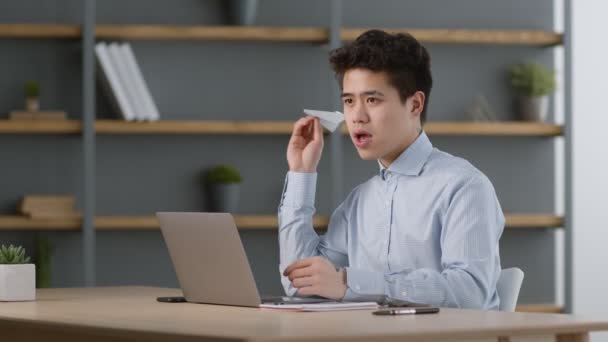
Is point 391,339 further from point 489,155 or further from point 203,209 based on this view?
point 489,155

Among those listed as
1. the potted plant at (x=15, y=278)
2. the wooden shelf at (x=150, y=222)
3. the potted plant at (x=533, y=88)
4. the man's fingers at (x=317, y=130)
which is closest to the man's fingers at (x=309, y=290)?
the man's fingers at (x=317, y=130)

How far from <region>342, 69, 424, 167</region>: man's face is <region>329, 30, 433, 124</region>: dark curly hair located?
16 millimetres

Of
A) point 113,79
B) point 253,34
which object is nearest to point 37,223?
point 113,79

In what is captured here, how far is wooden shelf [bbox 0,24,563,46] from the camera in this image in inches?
179

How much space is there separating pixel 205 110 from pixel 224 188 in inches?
14.7

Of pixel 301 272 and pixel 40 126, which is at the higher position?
pixel 40 126

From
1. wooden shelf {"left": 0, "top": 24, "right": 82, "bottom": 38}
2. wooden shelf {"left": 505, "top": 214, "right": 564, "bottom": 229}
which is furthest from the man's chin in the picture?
wooden shelf {"left": 505, "top": 214, "right": 564, "bottom": 229}

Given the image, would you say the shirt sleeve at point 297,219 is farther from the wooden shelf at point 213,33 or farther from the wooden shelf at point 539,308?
the wooden shelf at point 539,308

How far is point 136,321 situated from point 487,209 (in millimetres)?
879

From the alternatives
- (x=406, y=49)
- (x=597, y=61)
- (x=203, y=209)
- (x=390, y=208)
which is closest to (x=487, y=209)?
(x=390, y=208)

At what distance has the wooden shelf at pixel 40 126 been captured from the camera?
177 inches

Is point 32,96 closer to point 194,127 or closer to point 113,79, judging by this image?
point 113,79

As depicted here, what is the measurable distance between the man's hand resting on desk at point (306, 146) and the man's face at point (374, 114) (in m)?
0.12

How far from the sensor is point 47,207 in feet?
15.0
